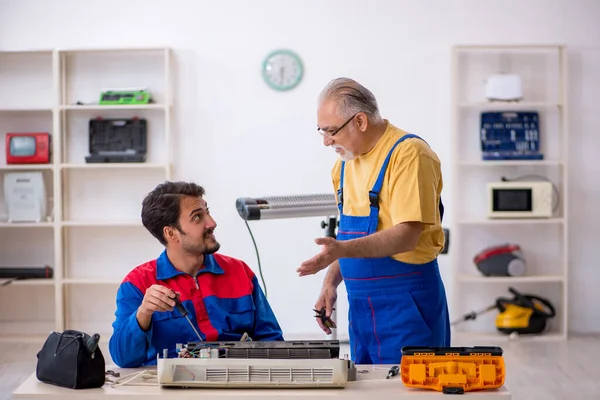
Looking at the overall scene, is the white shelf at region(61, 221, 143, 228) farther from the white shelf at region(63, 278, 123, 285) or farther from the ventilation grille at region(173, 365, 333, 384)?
the ventilation grille at region(173, 365, 333, 384)

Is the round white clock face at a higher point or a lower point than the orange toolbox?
higher

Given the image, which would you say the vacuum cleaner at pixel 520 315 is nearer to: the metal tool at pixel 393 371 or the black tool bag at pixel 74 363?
the metal tool at pixel 393 371

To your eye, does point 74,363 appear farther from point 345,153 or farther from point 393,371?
point 345,153

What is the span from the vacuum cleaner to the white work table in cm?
409

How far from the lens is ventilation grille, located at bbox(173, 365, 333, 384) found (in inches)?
87.4

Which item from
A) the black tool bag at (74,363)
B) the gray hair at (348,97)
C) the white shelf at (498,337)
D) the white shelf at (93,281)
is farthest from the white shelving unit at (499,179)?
the black tool bag at (74,363)

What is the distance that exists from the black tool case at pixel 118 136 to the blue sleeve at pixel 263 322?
3.51 meters

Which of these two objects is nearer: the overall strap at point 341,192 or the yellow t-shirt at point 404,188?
the yellow t-shirt at point 404,188

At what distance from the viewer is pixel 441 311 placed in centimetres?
289

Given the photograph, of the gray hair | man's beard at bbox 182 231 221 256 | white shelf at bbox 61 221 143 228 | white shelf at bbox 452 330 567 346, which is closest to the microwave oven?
white shelf at bbox 452 330 567 346

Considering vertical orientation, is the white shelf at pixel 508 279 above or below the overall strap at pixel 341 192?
below

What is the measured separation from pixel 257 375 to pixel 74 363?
0.48 meters

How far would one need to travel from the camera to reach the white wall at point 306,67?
6.35 m

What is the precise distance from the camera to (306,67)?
20.9 ft
